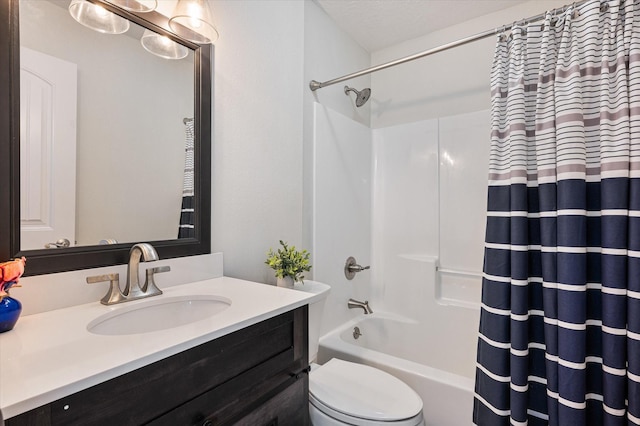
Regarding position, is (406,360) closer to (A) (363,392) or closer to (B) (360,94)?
(A) (363,392)

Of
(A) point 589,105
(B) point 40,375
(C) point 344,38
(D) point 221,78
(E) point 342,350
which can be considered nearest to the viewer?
(B) point 40,375

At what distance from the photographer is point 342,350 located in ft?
5.33

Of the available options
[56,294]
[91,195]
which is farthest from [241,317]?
[91,195]

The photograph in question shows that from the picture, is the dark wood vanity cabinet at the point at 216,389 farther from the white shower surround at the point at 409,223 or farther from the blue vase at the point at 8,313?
the white shower surround at the point at 409,223

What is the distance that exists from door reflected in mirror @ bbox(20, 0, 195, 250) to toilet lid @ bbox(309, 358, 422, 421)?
0.83m

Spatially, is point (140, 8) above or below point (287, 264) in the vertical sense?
above

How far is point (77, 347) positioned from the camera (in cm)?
62

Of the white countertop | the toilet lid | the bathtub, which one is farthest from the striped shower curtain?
the white countertop

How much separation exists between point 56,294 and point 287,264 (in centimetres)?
77

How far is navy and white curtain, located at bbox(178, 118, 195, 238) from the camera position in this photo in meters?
1.18

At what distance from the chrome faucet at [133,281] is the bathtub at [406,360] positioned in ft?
3.40

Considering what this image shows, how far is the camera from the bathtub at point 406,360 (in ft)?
4.30

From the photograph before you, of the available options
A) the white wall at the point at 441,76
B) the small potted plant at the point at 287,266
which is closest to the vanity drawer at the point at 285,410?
the small potted plant at the point at 287,266

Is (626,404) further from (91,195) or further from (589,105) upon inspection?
(91,195)
